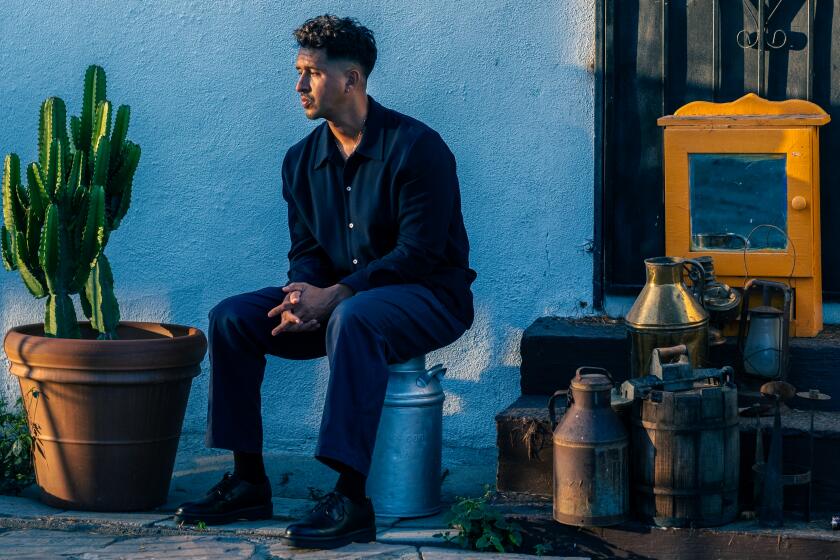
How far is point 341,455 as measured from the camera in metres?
3.96

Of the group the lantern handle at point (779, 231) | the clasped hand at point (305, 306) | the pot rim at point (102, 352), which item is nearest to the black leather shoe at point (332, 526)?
the clasped hand at point (305, 306)

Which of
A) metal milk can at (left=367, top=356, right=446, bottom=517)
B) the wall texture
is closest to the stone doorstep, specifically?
metal milk can at (left=367, top=356, right=446, bottom=517)

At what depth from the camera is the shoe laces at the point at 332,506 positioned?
13.2ft

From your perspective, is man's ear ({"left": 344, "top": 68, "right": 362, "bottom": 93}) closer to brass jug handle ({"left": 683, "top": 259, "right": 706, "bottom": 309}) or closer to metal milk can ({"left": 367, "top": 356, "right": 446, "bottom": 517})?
metal milk can ({"left": 367, "top": 356, "right": 446, "bottom": 517})

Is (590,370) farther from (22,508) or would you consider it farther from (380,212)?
(22,508)

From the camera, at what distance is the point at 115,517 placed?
15.0 ft

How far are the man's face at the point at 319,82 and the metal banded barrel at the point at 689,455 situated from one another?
1522mm

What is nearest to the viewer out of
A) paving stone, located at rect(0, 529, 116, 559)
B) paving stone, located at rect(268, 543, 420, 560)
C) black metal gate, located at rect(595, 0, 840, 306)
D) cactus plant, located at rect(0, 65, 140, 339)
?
paving stone, located at rect(268, 543, 420, 560)

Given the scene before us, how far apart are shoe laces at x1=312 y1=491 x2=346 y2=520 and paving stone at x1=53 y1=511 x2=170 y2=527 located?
0.75 metres

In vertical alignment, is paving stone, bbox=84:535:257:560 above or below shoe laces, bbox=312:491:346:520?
below

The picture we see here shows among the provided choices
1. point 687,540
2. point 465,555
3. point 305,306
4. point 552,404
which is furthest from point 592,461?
point 305,306

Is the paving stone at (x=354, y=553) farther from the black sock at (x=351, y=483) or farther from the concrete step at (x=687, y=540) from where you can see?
the concrete step at (x=687, y=540)

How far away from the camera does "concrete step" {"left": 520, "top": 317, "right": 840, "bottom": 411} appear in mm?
4594

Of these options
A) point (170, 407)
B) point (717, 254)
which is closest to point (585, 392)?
point (717, 254)
